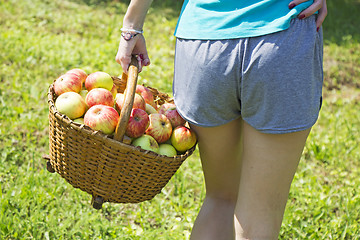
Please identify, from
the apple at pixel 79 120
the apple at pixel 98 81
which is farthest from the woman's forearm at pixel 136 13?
the apple at pixel 79 120

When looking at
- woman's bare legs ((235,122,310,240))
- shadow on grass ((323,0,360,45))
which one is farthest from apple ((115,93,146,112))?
shadow on grass ((323,0,360,45))

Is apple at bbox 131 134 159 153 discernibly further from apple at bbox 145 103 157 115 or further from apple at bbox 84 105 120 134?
apple at bbox 145 103 157 115

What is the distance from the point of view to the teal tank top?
1292mm

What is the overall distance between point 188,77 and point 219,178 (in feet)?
1.63

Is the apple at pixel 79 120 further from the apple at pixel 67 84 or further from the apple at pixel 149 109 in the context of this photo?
the apple at pixel 149 109

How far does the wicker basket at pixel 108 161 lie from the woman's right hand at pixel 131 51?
0.04 m

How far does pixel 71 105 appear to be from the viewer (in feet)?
5.49

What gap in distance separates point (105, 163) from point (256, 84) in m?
0.63

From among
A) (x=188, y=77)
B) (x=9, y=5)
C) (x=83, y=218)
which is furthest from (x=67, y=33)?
(x=188, y=77)

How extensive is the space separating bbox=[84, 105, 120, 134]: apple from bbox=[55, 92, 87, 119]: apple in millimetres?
53

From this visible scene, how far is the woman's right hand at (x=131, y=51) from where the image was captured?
67.2 inches

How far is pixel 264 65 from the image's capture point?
129 centimetres

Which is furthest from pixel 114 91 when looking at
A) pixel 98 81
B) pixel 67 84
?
pixel 67 84

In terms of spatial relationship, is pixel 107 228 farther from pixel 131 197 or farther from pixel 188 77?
pixel 188 77
